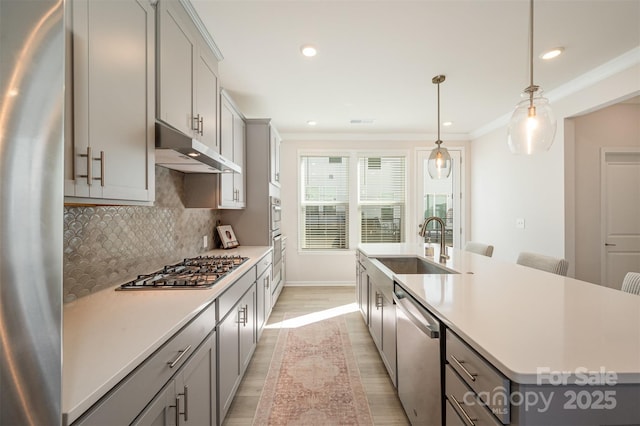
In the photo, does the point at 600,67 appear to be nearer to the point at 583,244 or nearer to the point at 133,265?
the point at 583,244

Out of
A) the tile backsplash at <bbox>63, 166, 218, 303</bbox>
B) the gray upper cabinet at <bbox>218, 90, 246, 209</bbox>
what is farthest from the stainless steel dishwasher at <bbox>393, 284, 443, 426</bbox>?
the gray upper cabinet at <bbox>218, 90, 246, 209</bbox>

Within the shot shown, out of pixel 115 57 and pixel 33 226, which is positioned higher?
pixel 115 57

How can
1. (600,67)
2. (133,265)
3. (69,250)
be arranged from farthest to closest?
(600,67), (133,265), (69,250)

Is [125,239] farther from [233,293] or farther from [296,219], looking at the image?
[296,219]

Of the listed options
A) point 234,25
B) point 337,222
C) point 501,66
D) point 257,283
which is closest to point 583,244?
point 501,66

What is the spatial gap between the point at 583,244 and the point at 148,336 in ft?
15.0

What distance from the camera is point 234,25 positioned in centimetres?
214

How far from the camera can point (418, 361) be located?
1467 mm

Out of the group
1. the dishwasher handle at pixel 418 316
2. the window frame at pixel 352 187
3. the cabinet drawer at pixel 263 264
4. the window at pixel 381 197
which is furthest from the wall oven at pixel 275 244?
the dishwasher handle at pixel 418 316

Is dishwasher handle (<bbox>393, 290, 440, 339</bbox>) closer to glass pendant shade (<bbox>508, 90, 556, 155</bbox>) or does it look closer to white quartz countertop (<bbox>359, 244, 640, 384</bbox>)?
white quartz countertop (<bbox>359, 244, 640, 384</bbox>)

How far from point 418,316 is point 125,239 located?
1.75 m

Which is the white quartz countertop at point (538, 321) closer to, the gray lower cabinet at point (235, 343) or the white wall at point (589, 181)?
the gray lower cabinet at point (235, 343)

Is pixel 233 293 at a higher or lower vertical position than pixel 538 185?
lower

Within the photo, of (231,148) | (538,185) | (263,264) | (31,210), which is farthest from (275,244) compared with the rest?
(538,185)
